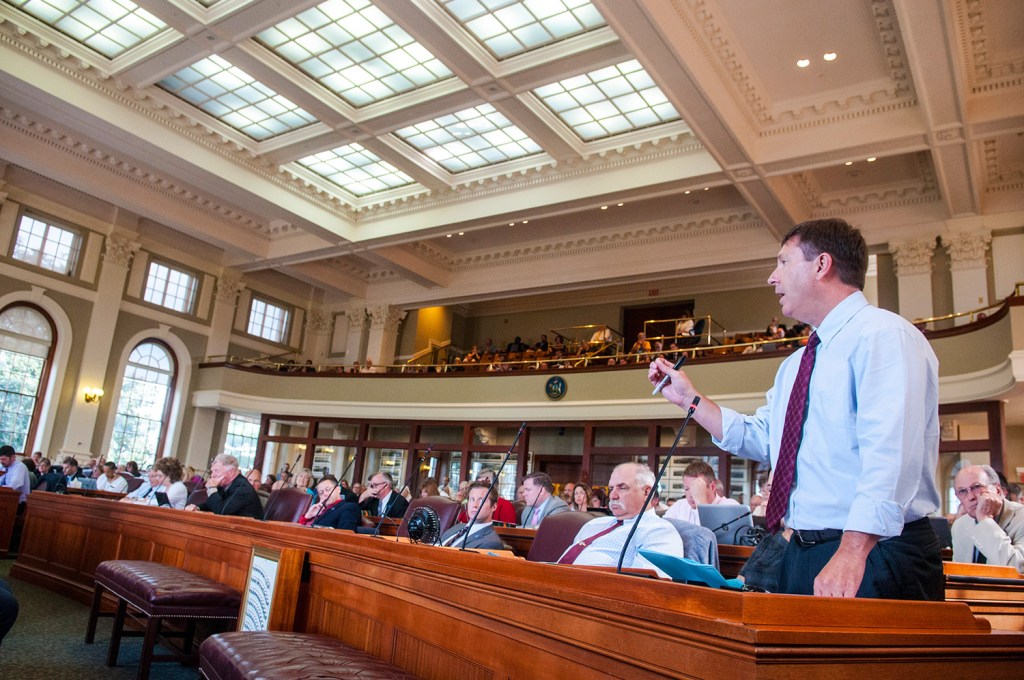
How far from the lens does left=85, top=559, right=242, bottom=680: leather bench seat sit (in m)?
3.21

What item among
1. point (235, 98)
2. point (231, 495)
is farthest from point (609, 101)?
point (231, 495)

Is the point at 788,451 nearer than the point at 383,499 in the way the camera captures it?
Yes

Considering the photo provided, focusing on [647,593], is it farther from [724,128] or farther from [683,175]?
[683,175]

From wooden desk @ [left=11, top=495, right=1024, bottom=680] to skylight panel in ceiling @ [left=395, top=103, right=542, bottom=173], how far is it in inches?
349

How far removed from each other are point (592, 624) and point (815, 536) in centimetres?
50

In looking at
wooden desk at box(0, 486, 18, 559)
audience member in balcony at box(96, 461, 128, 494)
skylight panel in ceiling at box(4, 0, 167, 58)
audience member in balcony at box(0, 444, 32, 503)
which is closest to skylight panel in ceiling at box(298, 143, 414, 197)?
skylight panel in ceiling at box(4, 0, 167, 58)

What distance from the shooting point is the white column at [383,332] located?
16.6 meters

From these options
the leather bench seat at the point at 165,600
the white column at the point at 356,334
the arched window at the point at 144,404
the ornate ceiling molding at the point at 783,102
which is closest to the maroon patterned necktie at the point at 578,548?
the leather bench seat at the point at 165,600

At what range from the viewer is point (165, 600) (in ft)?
10.5

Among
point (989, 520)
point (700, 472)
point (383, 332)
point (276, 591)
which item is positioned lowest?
point (276, 591)

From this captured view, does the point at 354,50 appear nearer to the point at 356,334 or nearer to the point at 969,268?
the point at 356,334

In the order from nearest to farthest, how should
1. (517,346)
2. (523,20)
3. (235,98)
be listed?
(523,20) → (235,98) → (517,346)

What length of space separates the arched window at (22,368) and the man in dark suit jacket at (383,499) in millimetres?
8482

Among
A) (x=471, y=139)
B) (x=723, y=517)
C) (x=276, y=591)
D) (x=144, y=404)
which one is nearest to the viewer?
(x=276, y=591)
